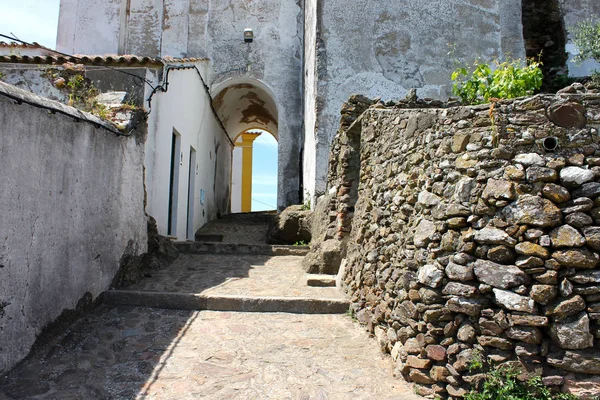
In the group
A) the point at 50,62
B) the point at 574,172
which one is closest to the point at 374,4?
the point at 50,62

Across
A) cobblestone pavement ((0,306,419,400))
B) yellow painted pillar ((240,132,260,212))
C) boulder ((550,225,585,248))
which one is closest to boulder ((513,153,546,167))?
boulder ((550,225,585,248))

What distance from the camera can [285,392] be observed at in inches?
144

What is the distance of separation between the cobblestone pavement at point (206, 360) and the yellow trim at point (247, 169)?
17.4 metres

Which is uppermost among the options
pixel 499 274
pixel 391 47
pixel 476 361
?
pixel 391 47

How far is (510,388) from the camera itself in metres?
3.03

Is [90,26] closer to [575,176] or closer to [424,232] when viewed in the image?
[424,232]

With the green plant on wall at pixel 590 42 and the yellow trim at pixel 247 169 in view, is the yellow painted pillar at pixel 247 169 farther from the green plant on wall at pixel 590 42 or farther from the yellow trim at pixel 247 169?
A: the green plant on wall at pixel 590 42

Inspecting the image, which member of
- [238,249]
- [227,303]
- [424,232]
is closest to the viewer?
[424,232]

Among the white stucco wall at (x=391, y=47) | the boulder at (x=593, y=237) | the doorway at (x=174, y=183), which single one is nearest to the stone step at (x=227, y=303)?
the boulder at (x=593, y=237)

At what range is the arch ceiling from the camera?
12812mm

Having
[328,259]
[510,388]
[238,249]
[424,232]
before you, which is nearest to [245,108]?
[238,249]

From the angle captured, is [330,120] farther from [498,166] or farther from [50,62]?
[498,166]

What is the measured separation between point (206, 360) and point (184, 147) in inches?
212

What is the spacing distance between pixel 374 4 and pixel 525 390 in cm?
842
